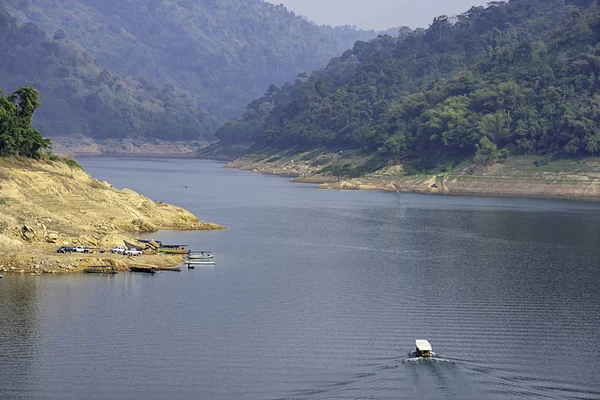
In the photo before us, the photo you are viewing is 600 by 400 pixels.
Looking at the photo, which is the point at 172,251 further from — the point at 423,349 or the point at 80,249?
the point at 423,349

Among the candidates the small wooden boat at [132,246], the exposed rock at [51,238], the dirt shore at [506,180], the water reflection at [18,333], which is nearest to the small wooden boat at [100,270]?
the water reflection at [18,333]

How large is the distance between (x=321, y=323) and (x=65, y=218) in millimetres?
36194

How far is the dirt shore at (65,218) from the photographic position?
69062 mm

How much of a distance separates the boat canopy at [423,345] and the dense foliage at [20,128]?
186 feet

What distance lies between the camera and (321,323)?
54.8m

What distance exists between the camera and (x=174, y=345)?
4916 centimetres

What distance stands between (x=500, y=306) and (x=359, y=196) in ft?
297

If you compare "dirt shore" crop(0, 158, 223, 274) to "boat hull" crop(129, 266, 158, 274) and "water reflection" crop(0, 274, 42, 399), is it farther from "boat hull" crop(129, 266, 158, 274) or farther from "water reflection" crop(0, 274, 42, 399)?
"water reflection" crop(0, 274, 42, 399)

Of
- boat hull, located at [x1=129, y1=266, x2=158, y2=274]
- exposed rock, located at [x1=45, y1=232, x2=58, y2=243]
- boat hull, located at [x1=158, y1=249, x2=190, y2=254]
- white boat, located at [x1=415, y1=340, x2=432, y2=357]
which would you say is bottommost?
white boat, located at [x1=415, y1=340, x2=432, y2=357]

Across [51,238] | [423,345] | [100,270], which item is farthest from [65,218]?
[423,345]

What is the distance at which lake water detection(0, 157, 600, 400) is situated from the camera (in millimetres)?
43688

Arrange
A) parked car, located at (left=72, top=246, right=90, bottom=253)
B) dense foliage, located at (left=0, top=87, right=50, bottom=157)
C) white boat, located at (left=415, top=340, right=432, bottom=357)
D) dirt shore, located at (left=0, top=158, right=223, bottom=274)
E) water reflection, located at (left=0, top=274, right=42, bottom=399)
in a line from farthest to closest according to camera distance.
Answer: dense foliage, located at (left=0, top=87, right=50, bottom=157)
parked car, located at (left=72, top=246, right=90, bottom=253)
dirt shore, located at (left=0, top=158, right=223, bottom=274)
white boat, located at (left=415, top=340, right=432, bottom=357)
water reflection, located at (left=0, top=274, right=42, bottom=399)

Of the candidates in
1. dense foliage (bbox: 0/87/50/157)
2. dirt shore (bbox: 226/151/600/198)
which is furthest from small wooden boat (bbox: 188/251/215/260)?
dirt shore (bbox: 226/151/600/198)

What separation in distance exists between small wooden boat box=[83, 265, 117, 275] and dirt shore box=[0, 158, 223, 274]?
415mm
